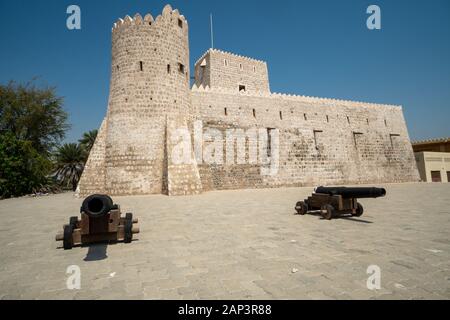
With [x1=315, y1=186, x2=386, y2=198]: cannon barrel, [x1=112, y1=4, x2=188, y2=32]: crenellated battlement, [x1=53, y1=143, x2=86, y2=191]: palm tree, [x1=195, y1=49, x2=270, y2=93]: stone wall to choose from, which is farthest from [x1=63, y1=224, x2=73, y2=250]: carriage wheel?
[x1=53, y1=143, x2=86, y2=191]: palm tree

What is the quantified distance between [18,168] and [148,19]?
13293 mm

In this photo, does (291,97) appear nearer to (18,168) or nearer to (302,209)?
(302,209)

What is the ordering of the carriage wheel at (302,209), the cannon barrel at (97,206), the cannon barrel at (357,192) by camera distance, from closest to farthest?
the cannon barrel at (97,206)
the cannon barrel at (357,192)
the carriage wheel at (302,209)

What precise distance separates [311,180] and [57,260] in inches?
736

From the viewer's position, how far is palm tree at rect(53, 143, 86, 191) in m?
23.8

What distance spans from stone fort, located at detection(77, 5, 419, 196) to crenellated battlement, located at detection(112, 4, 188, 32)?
0.19 ft

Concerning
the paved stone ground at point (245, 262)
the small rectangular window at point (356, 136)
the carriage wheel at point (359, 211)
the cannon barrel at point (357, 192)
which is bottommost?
the paved stone ground at point (245, 262)

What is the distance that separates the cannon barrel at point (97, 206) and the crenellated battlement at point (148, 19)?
14.3 meters

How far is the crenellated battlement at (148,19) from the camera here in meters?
15.1

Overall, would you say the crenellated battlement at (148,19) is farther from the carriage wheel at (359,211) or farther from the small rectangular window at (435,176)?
the small rectangular window at (435,176)

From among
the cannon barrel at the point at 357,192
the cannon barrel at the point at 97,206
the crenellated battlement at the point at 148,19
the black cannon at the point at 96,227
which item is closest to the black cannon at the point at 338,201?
the cannon barrel at the point at 357,192

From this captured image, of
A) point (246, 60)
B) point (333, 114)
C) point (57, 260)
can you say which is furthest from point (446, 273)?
point (246, 60)

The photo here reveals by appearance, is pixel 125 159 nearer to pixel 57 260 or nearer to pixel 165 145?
pixel 165 145

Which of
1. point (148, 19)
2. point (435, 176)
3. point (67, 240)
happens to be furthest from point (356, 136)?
point (67, 240)
